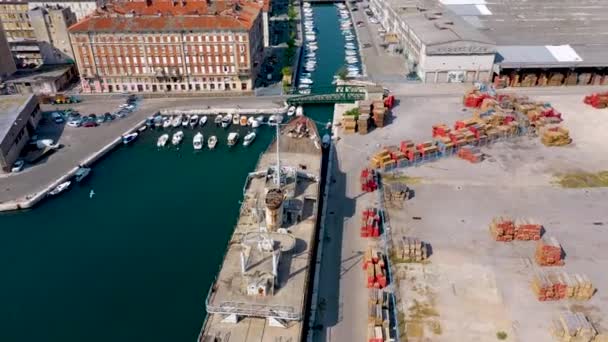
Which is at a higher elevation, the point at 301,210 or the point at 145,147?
the point at 301,210

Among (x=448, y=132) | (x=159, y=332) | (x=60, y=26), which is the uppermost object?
(x=60, y=26)

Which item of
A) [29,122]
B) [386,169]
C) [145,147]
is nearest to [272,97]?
[145,147]

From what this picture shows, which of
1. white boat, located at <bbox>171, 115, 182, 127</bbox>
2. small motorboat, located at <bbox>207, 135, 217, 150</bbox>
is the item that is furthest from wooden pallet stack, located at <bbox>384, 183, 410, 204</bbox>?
white boat, located at <bbox>171, 115, 182, 127</bbox>

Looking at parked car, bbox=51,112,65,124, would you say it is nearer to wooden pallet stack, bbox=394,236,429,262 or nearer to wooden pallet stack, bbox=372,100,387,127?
wooden pallet stack, bbox=372,100,387,127

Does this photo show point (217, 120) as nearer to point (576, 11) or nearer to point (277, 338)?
point (277, 338)

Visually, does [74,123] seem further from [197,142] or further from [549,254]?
[549,254]

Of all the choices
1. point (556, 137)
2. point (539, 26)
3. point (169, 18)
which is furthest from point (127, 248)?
point (539, 26)

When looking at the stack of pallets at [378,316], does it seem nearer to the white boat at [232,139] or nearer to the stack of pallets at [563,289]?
the stack of pallets at [563,289]
